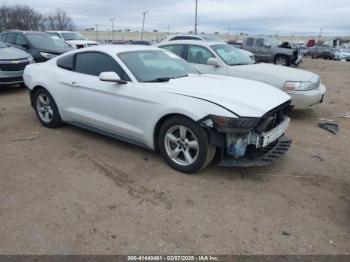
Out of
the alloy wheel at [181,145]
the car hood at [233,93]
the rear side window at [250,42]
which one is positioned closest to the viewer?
the car hood at [233,93]

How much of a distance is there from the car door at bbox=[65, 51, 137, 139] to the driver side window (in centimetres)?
323

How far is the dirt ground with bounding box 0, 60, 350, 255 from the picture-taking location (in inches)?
118

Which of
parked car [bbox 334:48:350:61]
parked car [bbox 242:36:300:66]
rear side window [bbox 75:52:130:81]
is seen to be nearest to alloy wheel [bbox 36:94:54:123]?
rear side window [bbox 75:52:130:81]

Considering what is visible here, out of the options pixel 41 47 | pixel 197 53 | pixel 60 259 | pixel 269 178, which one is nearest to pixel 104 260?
pixel 60 259

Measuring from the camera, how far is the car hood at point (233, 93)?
3.91m

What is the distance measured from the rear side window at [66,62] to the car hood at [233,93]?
1.84 metres

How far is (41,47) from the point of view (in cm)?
1138

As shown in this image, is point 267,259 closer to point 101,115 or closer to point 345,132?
point 101,115

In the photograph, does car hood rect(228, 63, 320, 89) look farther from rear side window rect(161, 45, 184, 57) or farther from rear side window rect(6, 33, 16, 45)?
rear side window rect(6, 33, 16, 45)

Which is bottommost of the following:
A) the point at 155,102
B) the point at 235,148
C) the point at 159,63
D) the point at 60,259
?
the point at 60,259

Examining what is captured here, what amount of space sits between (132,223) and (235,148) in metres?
1.45

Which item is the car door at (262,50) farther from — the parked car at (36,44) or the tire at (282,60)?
the parked car at (36,44)

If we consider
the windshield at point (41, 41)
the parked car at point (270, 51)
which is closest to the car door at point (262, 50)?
the parked car at point (270, 51)

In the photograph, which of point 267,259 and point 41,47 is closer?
point 267,259
